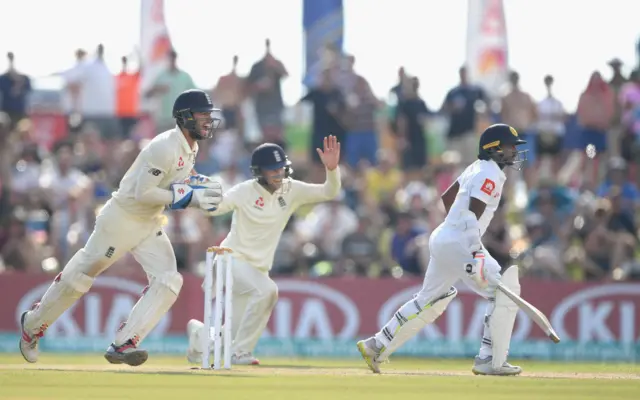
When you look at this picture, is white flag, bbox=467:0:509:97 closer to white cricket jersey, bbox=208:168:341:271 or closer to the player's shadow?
white cricket jersey, bbox=208:168:341:271

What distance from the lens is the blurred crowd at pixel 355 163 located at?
59.2 ft

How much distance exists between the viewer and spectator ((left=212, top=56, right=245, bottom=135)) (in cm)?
2037

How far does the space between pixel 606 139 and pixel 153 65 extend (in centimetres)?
686

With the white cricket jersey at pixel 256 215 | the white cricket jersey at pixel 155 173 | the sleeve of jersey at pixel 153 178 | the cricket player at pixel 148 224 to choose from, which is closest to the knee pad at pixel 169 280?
the cricket player at pixel 148 224

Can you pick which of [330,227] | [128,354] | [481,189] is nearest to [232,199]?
[128,354]

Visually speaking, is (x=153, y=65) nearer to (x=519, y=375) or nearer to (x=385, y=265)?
(x=385, y=265)

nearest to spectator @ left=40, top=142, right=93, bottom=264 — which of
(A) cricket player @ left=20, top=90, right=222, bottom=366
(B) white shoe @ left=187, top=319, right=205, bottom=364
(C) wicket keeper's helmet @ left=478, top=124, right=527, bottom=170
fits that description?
(B) white shoe @ left=187, top=319, right=205, bottom=364

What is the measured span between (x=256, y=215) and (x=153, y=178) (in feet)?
6.87

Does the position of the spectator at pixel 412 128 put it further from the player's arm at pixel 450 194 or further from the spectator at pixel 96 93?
the player's arm at pixel 450 194

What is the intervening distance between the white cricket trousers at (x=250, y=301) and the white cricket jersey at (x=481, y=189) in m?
2.52

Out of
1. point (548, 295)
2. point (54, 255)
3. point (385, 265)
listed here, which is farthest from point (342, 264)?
point (54, 255)

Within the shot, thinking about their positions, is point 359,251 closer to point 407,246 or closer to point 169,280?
point 407,246

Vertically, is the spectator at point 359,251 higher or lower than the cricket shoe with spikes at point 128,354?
higher

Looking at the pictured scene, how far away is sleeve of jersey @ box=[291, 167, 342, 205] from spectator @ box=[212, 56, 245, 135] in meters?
6.96
